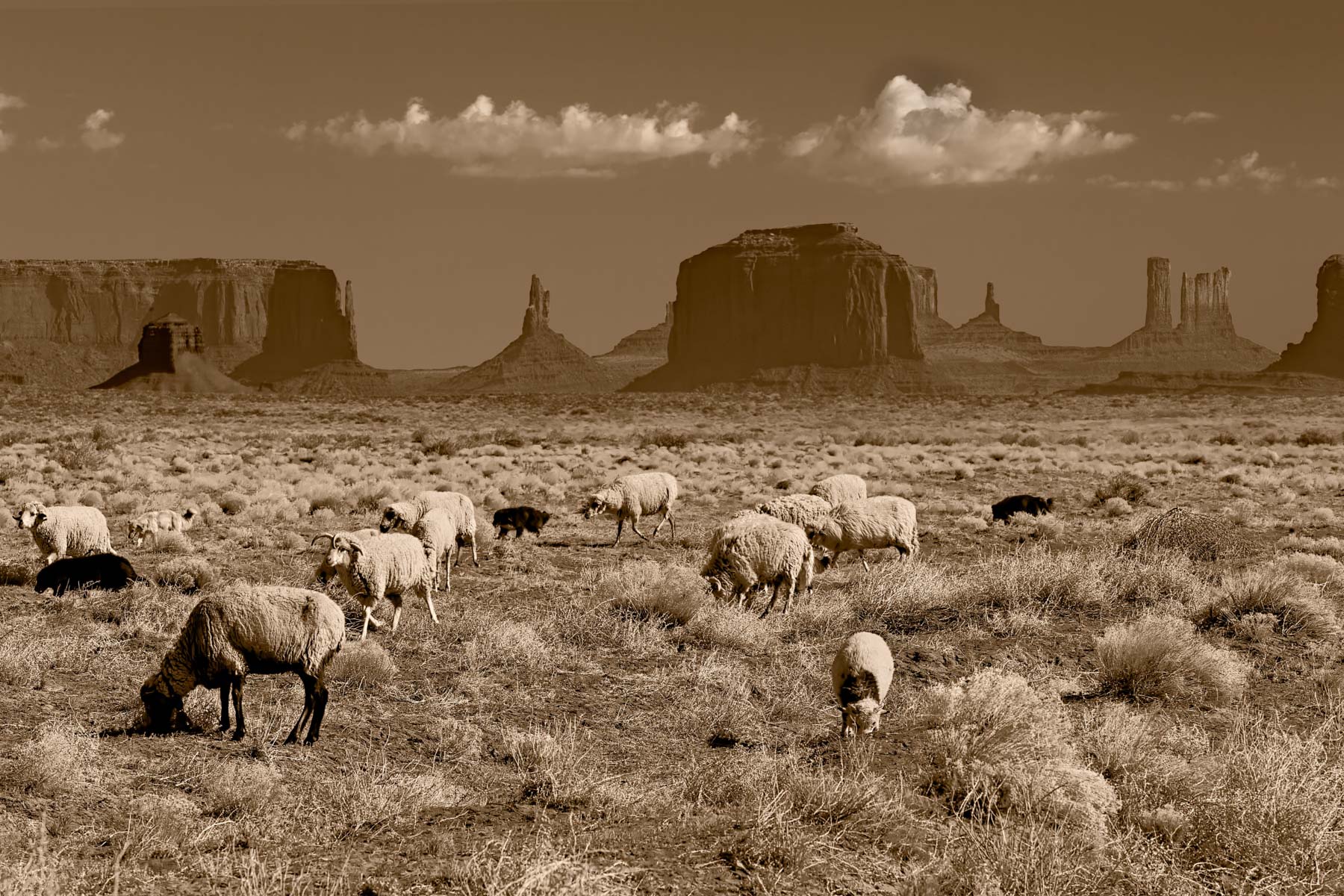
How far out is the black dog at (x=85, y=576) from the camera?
1183cm

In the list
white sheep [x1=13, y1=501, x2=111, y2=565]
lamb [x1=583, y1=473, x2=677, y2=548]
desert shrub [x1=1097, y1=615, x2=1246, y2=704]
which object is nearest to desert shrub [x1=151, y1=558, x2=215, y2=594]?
white sheep [x1=13, y1=501, x2=111, y2=565]

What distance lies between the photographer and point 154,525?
16469 millimetres

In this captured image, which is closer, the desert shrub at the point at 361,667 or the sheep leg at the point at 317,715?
the sheep leg at the point at 317,715

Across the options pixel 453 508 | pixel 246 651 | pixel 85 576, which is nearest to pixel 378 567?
pixel 246 651

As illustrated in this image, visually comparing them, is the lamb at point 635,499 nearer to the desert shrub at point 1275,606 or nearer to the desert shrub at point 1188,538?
the desert shrub at point 1188,538

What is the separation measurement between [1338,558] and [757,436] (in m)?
34.4

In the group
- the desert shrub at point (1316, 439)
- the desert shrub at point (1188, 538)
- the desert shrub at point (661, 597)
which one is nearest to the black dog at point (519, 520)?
the desert shrub at point (661, 597)

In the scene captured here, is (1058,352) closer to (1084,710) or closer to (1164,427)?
(1164,427)

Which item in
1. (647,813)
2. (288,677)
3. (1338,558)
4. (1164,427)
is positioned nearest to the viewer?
(647,813)

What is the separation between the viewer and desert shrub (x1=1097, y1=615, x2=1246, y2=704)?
858 centimetres

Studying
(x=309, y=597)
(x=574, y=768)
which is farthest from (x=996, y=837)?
(x=309, y=597)

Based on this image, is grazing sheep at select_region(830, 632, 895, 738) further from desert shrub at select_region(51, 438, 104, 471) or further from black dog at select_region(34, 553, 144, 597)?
desert shrub at select_region(51, 438, 104, 471)

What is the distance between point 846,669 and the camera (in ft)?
23.8

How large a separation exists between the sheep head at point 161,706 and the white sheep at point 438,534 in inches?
183
